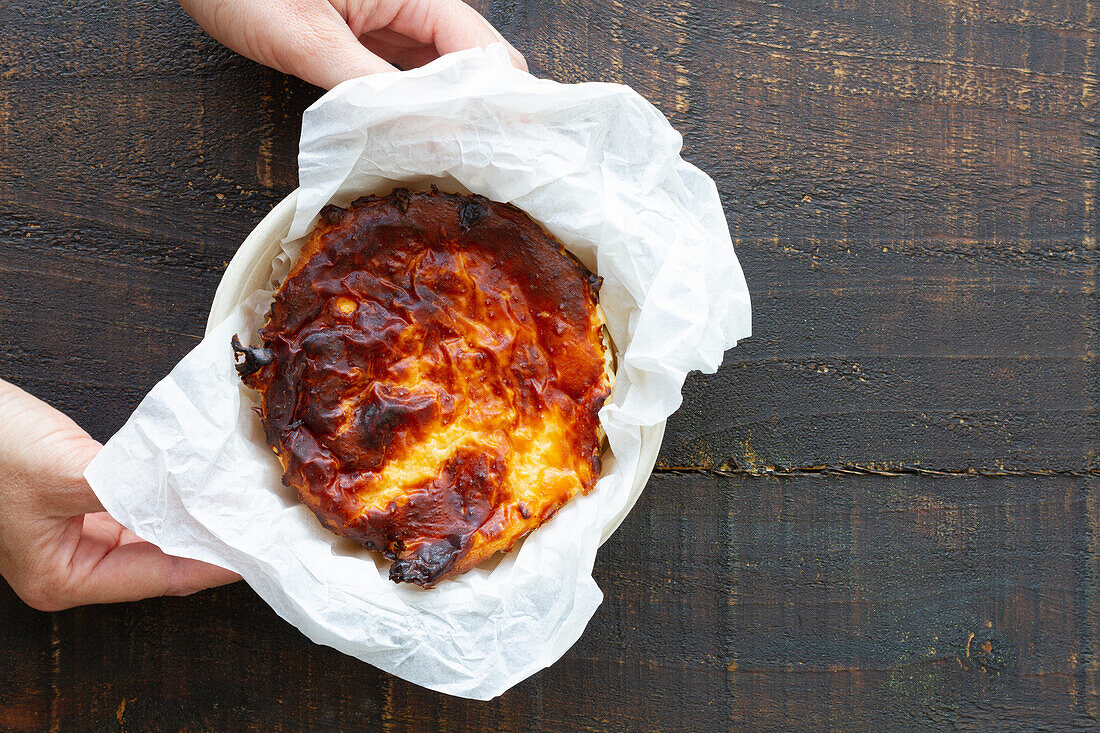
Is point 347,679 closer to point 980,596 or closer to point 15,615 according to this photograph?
point 15,615

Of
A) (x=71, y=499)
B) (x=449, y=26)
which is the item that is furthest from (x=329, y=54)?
(x=71, y=499)

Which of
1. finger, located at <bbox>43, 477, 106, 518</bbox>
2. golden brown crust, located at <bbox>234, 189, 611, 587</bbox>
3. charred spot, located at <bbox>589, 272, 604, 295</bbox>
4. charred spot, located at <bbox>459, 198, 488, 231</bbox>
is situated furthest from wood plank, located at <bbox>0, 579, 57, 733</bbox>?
charred spot, located at <bbox>589, 272, 604, 295</bbox>

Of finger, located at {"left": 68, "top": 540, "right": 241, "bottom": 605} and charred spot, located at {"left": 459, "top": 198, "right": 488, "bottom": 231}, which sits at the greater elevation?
charred spot, located at {"left": 459, "top": 198, "right": 488, "bottom": 231}

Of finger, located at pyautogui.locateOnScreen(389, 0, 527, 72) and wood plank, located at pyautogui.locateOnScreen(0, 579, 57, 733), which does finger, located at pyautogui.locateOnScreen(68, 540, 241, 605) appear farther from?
finger, located at pyautogui.locateOnScreen(389, 0, 527, 72)

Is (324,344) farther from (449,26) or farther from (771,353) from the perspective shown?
(771,353)

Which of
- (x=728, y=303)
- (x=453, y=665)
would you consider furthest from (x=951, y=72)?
(x=453, y=665)

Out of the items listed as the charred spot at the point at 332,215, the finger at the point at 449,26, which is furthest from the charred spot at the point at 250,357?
the finger at the point at 449,26

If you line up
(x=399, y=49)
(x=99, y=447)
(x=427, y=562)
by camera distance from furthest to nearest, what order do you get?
(x=399, y=49), (x=99, y=447), (x=427, y=562)
